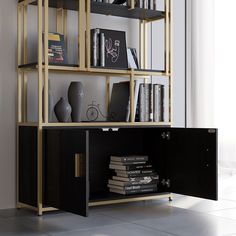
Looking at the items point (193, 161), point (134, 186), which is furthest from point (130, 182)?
point (193, 161)

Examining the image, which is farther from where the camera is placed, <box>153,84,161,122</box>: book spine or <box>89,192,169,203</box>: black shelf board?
<box>153,84,161,122</box>: book spine

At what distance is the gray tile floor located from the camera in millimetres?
2963

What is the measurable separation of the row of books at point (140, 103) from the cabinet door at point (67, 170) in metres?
0.74

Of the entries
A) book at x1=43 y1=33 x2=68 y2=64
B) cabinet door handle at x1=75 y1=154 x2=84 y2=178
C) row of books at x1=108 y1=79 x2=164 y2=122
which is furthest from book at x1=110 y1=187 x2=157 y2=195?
book at x1=43 y1=33 x2=68 y2=64

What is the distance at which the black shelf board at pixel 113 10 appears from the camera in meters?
3.78

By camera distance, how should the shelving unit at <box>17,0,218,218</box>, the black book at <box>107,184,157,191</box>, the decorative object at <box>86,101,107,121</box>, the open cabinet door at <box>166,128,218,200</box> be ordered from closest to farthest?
the shelving unit at <box>17,0,218,218</box>, the open cabinet door at <box>166,128,218,200</box>, the black book at <box>107,184,157,191</box>, the decorative object at <box>86,101,107,121</box>

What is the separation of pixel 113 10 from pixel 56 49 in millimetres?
631

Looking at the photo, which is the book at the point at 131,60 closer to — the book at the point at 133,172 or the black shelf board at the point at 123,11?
the black shelf board at the point at 123,11

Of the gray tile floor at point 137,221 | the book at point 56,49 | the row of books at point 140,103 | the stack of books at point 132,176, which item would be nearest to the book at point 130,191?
the stack of books at point 132,176

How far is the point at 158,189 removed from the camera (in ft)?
13.2

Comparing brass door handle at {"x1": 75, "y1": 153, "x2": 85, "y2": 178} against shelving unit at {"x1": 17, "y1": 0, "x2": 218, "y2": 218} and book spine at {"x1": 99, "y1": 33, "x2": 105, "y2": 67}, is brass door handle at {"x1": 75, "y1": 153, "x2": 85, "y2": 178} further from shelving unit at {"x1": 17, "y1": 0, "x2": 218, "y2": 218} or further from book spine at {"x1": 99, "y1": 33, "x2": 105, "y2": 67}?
book spine at {"x1": 99, "y1": 33, "x2": 105, "y2": 67}

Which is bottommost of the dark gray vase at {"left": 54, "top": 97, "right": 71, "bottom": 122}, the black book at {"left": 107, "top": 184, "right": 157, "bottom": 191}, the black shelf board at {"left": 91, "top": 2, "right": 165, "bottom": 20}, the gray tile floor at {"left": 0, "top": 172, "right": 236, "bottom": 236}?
the gray tile floor at {"left": 0, "top": 172, "right": 236, "bottom": 236}

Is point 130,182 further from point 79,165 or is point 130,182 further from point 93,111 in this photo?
point 79,165

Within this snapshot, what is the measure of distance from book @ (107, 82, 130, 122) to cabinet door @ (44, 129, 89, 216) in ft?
2.44
